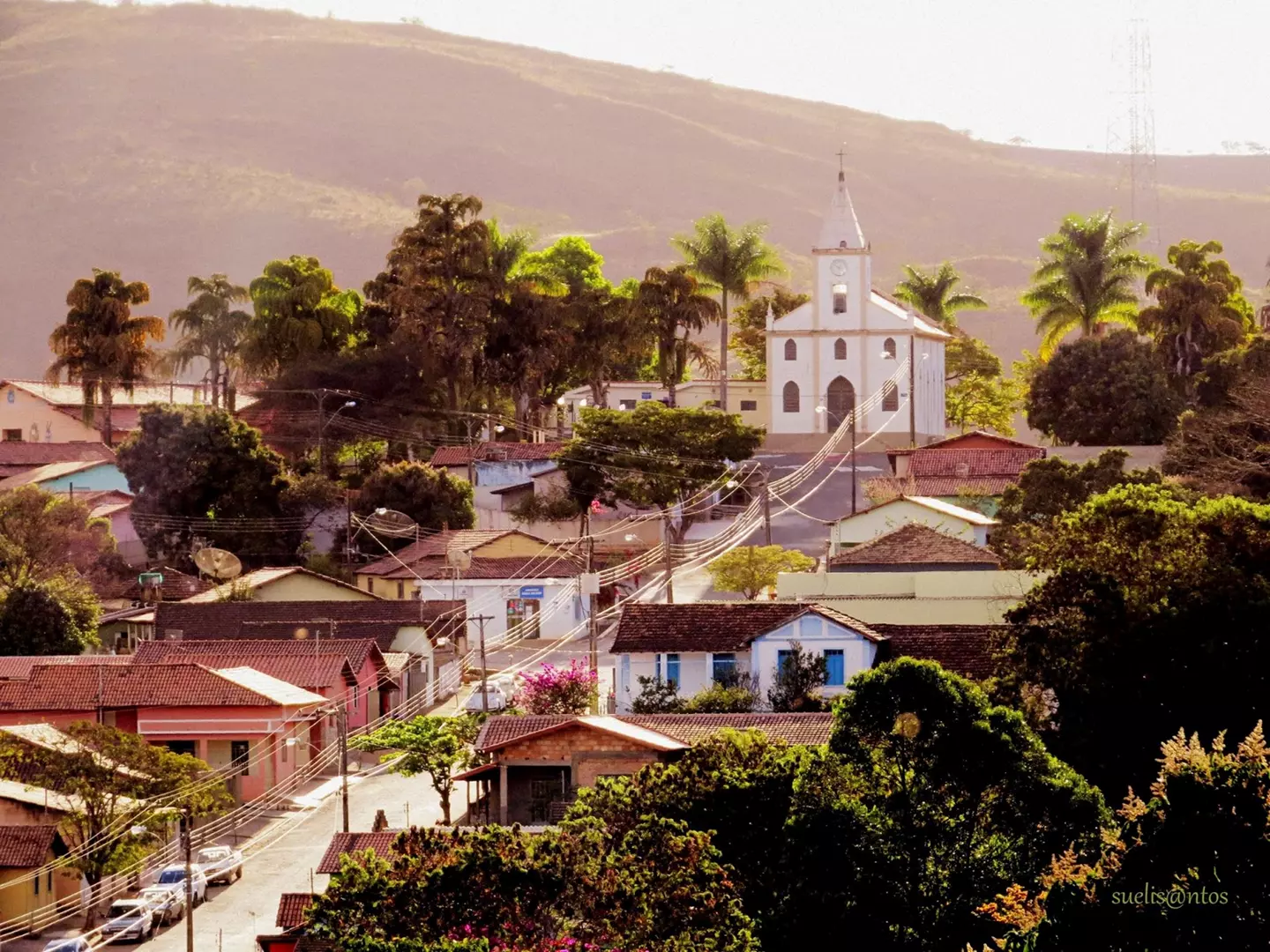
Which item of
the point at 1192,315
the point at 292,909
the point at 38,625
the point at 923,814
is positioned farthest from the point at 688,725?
the point at 1192,315

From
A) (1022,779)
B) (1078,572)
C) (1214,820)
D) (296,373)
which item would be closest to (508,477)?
(296,373)

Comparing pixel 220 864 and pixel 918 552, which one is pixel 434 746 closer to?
pixel 220 864

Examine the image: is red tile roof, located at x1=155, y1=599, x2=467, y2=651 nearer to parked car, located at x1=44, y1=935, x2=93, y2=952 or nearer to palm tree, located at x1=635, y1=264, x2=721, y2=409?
parked car, located at x1=44, y1=935, x2=93, y2=952

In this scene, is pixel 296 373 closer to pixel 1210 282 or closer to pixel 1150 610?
pixel 1210 282

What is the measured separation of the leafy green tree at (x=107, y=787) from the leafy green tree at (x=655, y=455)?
27770mm

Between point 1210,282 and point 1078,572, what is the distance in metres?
42.5

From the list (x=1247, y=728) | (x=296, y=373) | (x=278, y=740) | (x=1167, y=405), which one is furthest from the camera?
(x=296, y=373)

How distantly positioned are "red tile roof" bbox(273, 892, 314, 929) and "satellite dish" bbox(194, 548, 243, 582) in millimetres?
27808

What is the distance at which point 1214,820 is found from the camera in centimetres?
2034

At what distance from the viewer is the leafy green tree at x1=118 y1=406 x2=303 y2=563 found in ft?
219

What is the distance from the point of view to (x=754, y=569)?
57.3 m

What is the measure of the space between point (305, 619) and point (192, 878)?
818 inches

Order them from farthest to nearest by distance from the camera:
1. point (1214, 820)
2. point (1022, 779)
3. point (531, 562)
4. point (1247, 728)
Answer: point (531, 562)
point (1247, 728)
point (1022, 779)
point (1214, 820)

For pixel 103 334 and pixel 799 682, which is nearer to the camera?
pixel 799 682
